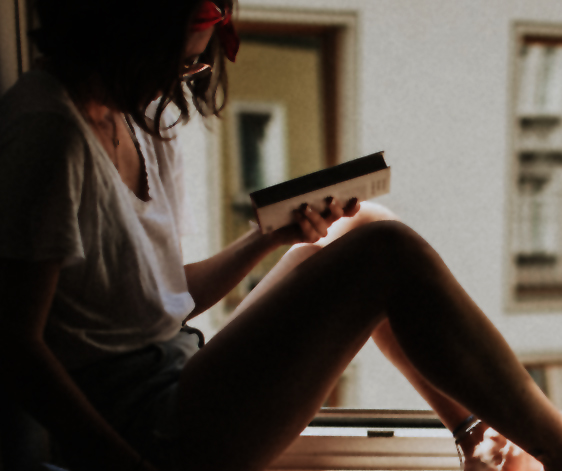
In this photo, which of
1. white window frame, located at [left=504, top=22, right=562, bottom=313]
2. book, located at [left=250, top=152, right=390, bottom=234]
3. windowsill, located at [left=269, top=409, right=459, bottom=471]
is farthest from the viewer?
white window frame, located at [left=504, top=22, right=562, bottom=313]

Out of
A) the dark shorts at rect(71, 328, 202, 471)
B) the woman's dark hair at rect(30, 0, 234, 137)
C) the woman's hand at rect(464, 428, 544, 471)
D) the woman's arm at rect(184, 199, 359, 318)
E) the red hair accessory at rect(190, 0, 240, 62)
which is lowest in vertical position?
the woman's hand at rect(464, 428, 544, 471)

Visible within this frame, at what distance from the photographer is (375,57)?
1.73 metres

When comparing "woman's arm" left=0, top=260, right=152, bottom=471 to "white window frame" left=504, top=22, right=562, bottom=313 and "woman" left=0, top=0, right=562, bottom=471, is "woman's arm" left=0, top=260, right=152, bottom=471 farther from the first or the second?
"white window frame" left=504, top=22, right=562, bottom=313

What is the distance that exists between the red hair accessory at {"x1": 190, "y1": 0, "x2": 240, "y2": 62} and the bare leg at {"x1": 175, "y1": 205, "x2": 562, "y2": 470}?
1.05 feet

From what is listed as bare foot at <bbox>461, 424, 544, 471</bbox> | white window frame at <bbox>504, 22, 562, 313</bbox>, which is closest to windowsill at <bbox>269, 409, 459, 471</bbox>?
bare foot at <bbox>461, 424, 544, 471</bbox>

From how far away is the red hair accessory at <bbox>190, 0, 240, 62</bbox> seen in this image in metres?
0.58

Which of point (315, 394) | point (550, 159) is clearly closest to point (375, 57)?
point (550, 159)

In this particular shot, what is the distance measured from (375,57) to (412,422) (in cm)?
123

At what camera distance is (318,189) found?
27.2 inches

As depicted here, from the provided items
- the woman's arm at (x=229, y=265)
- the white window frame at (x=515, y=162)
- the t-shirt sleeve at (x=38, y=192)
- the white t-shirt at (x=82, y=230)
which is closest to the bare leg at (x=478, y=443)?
the woman's arm at (x=229, y=265)

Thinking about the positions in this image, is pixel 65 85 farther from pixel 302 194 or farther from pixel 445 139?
pixel 445 139

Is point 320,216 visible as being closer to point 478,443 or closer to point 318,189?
point 318,189

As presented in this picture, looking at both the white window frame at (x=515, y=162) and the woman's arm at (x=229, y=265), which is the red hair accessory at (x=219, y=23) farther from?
the white window frame at (x=515, y=162)

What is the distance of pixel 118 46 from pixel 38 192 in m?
0.19
